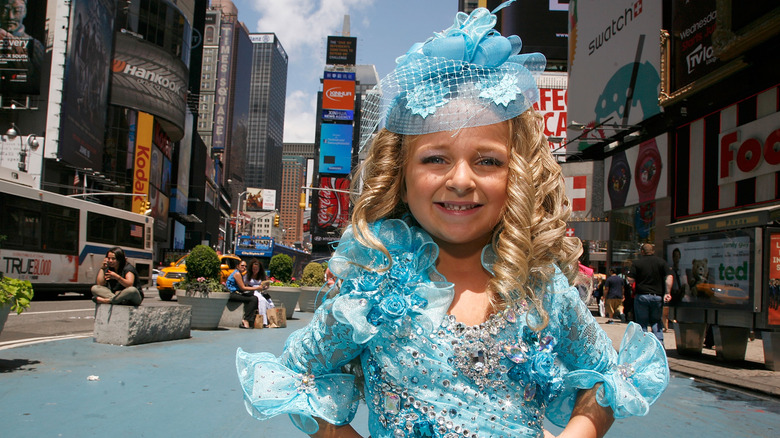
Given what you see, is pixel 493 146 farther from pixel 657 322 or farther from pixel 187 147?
pixel 187 147

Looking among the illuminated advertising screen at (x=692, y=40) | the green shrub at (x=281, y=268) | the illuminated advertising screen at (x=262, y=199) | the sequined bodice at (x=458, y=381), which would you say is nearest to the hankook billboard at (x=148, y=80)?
the green shrub at (x=281, y=268)

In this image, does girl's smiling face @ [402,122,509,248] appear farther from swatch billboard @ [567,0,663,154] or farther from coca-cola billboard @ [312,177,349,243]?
coca-cola billboard @ [312,177,349,243]

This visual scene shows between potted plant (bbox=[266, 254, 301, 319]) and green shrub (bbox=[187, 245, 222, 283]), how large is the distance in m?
2.53

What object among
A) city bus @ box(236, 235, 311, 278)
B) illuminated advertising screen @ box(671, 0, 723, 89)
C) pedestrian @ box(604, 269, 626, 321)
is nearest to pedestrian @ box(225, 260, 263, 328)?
pedestrian @ box(604, 269, 626, 321)

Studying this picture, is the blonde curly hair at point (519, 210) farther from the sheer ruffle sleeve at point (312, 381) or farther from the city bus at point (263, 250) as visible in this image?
the city bus at point (263, 250)

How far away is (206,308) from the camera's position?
9.51m

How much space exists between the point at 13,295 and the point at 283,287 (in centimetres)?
748

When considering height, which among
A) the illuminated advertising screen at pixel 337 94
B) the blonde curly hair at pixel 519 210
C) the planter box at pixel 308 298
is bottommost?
the planter box at pixel 308 298

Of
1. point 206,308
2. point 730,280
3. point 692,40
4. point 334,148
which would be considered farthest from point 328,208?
point 730,280

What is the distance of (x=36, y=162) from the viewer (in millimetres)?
30359

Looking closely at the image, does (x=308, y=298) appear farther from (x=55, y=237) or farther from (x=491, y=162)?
(x=491, y=162)

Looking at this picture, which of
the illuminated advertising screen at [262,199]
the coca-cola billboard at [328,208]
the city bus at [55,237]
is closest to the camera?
the city bus at [55,237]

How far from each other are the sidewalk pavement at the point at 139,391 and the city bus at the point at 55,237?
9094mm

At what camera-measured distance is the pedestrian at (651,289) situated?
356 inches
